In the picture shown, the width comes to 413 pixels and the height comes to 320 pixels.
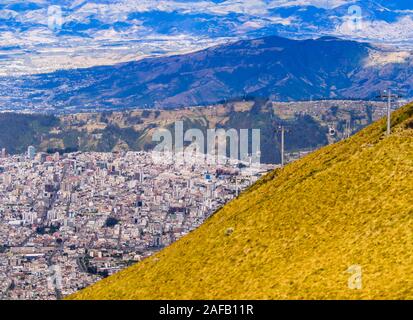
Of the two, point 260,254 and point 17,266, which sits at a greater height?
point 260,254
